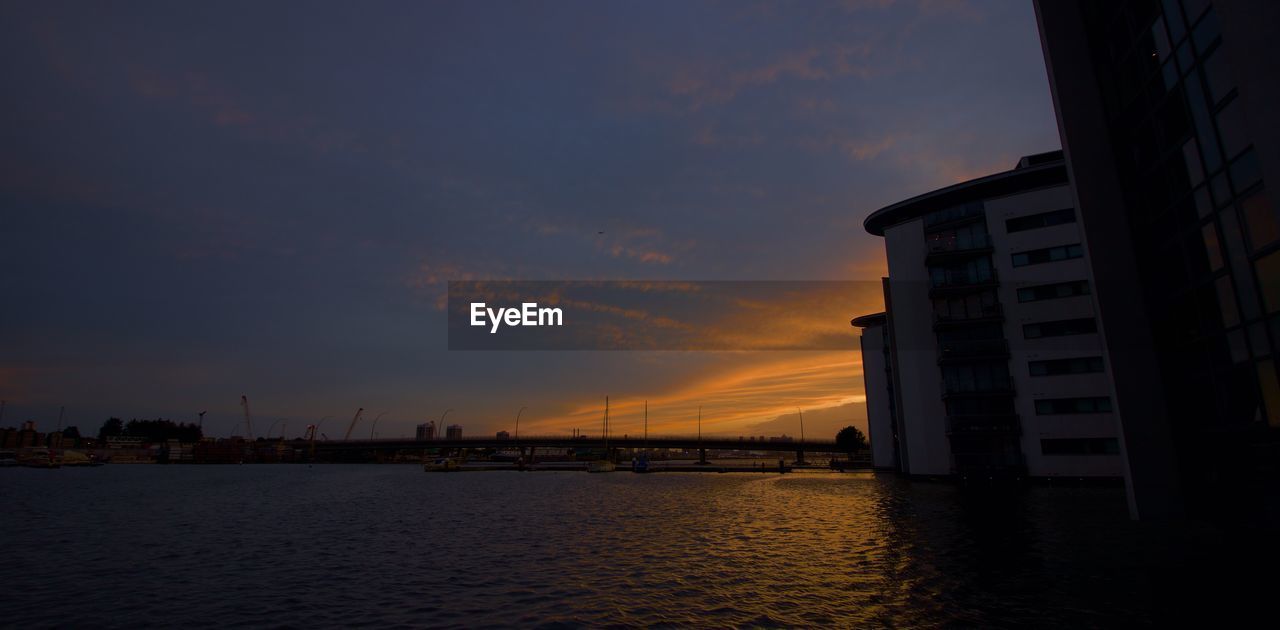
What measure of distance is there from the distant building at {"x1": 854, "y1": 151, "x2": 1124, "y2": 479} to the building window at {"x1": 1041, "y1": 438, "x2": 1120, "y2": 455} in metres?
0.11

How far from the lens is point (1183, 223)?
101 feet

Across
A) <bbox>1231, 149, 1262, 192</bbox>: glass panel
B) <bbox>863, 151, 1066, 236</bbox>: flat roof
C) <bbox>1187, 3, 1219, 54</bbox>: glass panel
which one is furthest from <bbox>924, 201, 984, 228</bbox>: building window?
<bbox>1231, 149, 1262, 192</bbox>: glass panel

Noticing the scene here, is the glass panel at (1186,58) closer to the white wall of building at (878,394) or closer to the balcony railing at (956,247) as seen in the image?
the balcony railing at (956,247)

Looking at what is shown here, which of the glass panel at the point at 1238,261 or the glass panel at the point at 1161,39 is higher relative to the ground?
the glass panel at the point at 1161,39

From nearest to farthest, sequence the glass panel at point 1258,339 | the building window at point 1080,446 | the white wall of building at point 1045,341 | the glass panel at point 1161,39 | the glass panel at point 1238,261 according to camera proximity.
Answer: the glass panel at point 1258,339, the glass panel at point 1238,261, the glass panel at point 1161,39, the building window at point 1080,446, the white wall of building at point 1045,341

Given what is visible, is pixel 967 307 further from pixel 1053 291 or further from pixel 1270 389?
pixel 1270 389

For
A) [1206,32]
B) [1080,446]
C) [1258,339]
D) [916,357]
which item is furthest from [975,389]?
[1206,32]

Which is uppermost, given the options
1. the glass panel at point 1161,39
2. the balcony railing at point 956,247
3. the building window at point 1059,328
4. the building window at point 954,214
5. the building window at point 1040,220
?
the building window at point 954,214

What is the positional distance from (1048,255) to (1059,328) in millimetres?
8659

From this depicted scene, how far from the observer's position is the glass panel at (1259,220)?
76.0 feet

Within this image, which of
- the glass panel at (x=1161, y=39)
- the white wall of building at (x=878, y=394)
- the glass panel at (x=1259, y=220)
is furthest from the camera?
the white wall of building at (x=878, y=394)

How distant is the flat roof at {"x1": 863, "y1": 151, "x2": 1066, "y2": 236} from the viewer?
226 feet

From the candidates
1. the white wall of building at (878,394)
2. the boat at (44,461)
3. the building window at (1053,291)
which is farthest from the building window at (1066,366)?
the boat at (44,461)

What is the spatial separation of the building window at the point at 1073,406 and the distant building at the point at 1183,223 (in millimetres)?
36181
